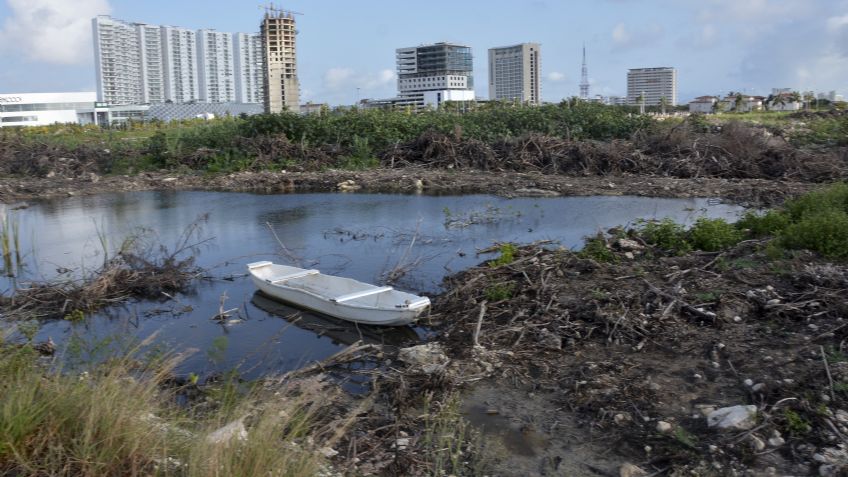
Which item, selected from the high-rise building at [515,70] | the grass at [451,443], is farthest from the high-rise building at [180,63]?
the grass at [451,443]

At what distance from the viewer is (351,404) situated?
19.7 ft

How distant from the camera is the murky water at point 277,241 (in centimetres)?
800

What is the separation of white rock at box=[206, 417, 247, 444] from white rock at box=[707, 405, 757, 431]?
3245 millimetres

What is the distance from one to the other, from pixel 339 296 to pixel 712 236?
16.3 ft

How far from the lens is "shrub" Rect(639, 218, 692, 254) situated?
31.6 feet

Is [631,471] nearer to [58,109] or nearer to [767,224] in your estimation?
[767,224]

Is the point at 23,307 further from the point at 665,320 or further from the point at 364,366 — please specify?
the point at 665,320

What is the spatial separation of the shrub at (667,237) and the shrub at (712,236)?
14 centimetres

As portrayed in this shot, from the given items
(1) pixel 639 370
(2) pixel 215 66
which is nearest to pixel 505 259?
(1) pixel 639 370

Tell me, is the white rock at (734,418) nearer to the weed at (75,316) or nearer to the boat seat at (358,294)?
the boat seat at (358,294)

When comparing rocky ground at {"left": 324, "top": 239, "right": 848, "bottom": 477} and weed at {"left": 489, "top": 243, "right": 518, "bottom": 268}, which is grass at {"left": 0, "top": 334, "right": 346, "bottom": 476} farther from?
weed at {"left": 489, "top": 243, "right": 518, "bottom": 268}

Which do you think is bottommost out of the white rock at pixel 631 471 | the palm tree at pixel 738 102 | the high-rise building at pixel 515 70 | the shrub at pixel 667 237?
the white rock at pixel 631 471

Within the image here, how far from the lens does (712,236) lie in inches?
376

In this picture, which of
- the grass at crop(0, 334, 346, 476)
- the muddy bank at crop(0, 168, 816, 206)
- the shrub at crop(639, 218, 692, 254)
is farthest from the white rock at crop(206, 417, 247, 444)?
the muddy bank at crop(0, 168, 816, 206)
